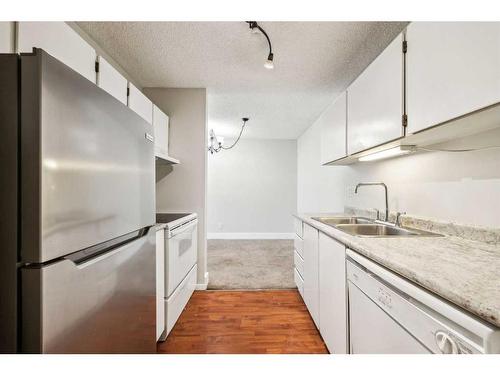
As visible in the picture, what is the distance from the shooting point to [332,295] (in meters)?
1.48

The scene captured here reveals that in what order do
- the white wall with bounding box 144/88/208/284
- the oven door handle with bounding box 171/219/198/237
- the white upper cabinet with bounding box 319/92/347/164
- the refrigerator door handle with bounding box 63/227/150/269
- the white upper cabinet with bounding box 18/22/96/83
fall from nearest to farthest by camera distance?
the refrigerator door handle with bounding box 63/227/150/269 → the white upper cabinet with bounding box 18/22/96/83 → the oven door handle with bounding box 171/219/198/237 → the white upper cabinet with bounding box 319/92/347/164 → the white wall with bounding box 144/88/208/284

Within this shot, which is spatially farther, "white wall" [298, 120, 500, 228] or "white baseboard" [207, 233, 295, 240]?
"white baseboard" [207, 233, 295, 240]

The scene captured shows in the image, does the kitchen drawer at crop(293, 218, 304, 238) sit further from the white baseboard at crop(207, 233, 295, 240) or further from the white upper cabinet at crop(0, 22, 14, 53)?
the white baseboard at crop(207, 233, 295, 240)

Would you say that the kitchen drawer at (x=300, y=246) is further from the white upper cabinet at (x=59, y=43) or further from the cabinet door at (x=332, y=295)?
the white upper cabinet at (x=59, y=43)

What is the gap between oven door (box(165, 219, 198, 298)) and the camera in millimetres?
1705

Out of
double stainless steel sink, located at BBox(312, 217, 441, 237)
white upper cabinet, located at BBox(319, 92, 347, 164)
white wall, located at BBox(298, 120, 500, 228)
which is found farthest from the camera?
white upper cabinet, located at BBox(319, 92, 347, 164)

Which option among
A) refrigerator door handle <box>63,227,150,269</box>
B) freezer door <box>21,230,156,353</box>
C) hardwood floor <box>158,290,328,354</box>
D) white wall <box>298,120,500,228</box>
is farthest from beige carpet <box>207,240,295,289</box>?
refrigerator door handle <box>63,227,150,269</box>

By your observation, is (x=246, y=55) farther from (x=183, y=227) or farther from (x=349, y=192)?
(x=349, y=192)

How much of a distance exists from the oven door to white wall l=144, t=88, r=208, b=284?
0.31 meters

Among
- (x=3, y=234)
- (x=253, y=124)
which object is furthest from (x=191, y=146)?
(x=3, y=234)

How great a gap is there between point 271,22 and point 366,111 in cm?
92

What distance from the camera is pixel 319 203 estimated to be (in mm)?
4062

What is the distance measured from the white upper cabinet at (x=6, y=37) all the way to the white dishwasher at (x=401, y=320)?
5.54 feet

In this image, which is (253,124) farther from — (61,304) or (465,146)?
(61,304)
